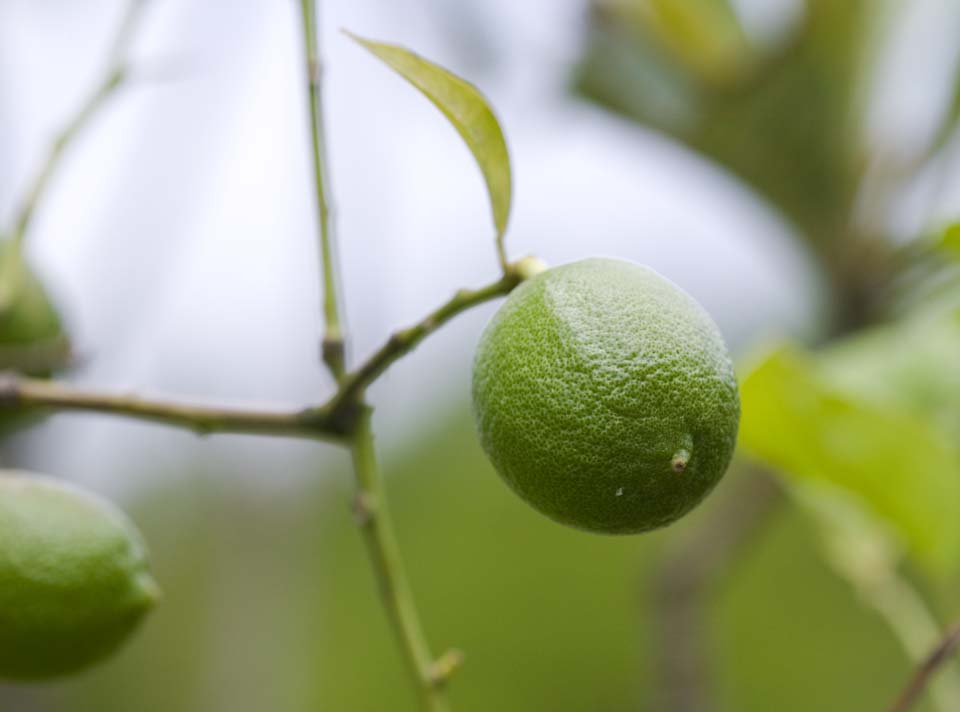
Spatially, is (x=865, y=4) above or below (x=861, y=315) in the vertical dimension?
above

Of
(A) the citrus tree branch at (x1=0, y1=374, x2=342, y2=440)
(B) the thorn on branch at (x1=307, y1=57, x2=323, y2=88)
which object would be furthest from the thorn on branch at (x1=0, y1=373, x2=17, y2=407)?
(B) the thorn on branch at (x1=307, y1=57, x2=323, y2=88)

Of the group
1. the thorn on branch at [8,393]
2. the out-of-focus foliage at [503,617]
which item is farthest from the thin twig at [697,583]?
the out-of-focus foliage at [503,617]

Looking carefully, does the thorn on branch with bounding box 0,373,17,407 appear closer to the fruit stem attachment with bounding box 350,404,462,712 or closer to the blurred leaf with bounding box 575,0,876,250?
the fruit stem attachment with bounding box 350,404,462,712

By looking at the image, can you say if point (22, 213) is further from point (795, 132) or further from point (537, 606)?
point (537, 606)

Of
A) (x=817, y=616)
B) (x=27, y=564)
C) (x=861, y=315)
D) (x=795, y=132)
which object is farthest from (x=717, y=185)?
(x=817, y=616)

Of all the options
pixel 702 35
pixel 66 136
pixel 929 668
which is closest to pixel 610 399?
pixel 929 668

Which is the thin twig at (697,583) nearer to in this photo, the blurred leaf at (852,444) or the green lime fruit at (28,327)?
the blurred leaf at (852,444)
